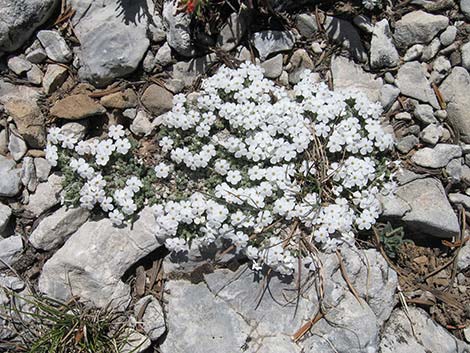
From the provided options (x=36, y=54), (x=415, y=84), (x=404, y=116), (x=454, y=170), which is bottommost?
(x=454, y=170)


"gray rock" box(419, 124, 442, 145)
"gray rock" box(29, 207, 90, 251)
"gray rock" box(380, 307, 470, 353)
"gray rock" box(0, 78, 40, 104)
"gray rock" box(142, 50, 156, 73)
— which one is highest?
"gray rock" box(142, 50, 156, 73)

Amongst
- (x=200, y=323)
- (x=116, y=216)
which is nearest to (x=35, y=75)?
(x=116, y=216)

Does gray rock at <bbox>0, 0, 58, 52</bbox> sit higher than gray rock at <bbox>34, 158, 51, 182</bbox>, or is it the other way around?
gray rock at <bbox>0, 0, 58, 52</bbox>

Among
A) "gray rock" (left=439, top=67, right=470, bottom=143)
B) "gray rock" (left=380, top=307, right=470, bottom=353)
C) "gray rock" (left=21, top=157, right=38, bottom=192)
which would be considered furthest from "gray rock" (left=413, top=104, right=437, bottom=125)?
"gray rock" (left=21, top=157, right=38, bottom=192)

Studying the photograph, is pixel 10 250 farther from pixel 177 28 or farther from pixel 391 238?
pixel 391 238

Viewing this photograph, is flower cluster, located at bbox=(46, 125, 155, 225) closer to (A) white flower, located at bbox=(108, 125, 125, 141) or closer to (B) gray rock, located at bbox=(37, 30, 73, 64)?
(A) white flower, located at bbox=(108, 125, 125, 141)

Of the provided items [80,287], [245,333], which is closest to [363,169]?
[245,333]
